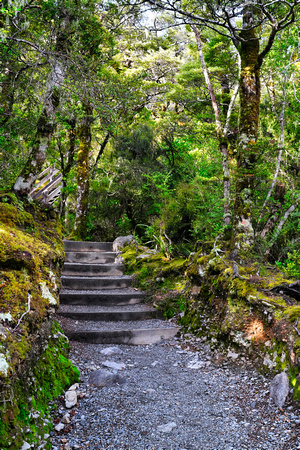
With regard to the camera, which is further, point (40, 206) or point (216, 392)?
point (40, 206)

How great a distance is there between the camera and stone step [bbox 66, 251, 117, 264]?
26.6 feet

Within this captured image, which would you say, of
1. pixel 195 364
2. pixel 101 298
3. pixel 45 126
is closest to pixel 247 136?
pixel 45 126

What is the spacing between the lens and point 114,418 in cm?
245

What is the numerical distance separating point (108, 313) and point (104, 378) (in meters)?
2.21

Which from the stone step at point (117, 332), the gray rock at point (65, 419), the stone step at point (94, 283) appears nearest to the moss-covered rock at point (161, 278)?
the stone step at point (94, 283)

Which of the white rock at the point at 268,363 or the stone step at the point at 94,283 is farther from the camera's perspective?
the stone step at the point at 94,283

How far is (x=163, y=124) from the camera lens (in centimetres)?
1070

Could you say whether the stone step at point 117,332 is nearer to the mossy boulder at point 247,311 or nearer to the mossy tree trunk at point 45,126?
the mossy boulder at point 247,311

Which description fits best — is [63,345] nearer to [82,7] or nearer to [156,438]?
[156,438]

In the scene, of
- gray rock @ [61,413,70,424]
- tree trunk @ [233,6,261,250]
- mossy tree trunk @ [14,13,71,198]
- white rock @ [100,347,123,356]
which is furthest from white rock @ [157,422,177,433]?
mossy tree trunk @ [14,13,71,198]

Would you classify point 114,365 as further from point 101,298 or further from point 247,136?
point 247,136

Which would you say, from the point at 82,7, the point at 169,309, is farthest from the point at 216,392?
the point at 82,7

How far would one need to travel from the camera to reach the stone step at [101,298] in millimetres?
5699

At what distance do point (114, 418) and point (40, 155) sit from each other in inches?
125
